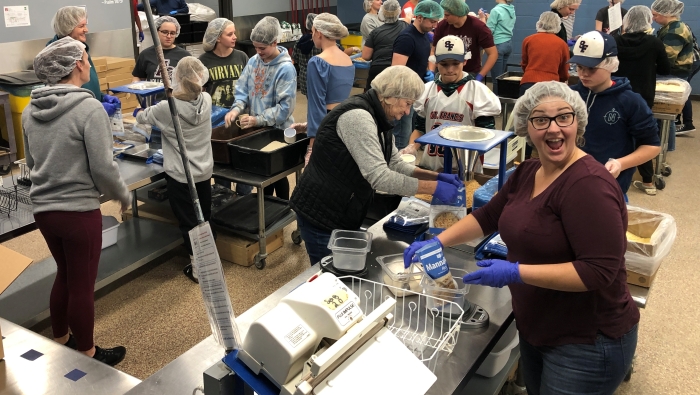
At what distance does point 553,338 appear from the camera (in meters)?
1.58

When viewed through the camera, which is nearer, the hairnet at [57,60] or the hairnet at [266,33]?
the hairnet at [57,60]

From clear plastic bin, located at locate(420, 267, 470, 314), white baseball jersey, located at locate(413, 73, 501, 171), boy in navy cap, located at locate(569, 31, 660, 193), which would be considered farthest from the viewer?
white baseball jersey, located at locate(413, 73, 501, 171)

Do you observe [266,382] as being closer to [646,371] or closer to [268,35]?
[646,371]

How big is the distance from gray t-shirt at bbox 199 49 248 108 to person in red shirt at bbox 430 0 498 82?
1.73 meters

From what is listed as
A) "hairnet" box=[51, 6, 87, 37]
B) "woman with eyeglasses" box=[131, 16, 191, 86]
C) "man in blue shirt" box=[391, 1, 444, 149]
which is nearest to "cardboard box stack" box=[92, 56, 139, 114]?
"woman with eyeglasses" box=[131, 16, 191, 86]

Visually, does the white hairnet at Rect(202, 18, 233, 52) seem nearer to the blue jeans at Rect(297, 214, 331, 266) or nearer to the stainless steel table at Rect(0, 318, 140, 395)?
the blue jeans at Rect(297, 214, 331, 266)

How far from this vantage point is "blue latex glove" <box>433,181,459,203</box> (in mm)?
2227

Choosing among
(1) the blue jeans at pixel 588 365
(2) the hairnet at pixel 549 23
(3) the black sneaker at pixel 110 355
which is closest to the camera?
(1) the blue jeans at pixel 588 365

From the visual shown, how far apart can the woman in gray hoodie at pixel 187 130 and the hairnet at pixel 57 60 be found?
2.29ft

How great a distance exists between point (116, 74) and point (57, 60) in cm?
409

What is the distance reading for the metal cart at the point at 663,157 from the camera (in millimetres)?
4758

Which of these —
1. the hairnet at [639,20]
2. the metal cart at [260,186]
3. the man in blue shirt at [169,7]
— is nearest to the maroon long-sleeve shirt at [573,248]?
the metal cart at [260,186]

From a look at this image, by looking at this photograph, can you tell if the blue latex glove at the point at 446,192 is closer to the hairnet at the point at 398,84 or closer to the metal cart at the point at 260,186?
the hairnet at the point at 398,84

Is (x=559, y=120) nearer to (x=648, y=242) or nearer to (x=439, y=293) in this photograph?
(x=439, y=293)
